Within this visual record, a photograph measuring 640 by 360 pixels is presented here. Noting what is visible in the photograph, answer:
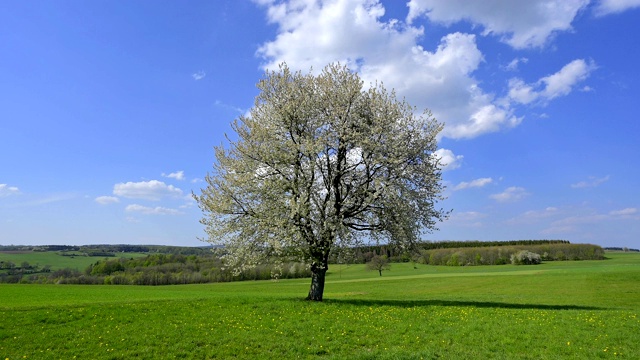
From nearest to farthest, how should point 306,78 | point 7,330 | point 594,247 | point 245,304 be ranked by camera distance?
point 7,330 → point 245,304 → point 306,78 → point 594,247

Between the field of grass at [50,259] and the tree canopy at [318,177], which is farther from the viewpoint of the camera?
the field of grass at [50,259]

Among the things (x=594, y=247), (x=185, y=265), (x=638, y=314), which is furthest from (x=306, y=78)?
(x=594, y=247)

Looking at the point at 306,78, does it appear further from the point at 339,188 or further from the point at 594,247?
the point at 594,247

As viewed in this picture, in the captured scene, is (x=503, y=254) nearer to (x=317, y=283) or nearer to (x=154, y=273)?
(x=154, y=273)

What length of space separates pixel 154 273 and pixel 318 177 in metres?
84.0

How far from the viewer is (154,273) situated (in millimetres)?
96062

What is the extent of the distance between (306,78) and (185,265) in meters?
90.7

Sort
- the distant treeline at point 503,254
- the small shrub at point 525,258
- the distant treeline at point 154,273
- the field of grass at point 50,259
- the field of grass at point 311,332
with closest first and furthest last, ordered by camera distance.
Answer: the field of grass at point 311,332 < the distant treeline at point 154,273 < the small shrub at point 525,258 < the distant treeline at point 503,254 < the field of grass at point 50,259

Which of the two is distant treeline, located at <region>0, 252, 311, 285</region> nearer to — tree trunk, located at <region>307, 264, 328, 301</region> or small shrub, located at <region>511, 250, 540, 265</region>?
tree trunk, located at <region>307, 264, 328, 301</region>

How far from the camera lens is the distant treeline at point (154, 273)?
303ft

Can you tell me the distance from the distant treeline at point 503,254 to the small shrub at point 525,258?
2.67m

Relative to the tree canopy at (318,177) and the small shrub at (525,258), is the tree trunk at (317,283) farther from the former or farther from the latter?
the small shrub at (525,258)

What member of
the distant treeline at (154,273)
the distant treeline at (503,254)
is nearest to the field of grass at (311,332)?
the distant treeline at (154,273)

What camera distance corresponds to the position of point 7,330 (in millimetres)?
16781
